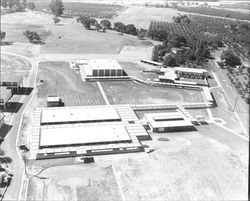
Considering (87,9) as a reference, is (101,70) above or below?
below

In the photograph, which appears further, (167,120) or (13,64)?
(13,64)

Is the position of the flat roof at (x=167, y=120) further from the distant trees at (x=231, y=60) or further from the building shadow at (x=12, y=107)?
the distant trees at (x=231, y=60)

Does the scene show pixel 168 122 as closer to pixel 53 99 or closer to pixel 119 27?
pixel 53 99

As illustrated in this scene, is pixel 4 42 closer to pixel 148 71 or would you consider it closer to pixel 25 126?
pixel 148 71

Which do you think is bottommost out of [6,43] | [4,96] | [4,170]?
[4,170]

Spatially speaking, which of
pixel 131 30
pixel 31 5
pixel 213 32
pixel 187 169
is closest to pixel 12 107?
pixel 187 169

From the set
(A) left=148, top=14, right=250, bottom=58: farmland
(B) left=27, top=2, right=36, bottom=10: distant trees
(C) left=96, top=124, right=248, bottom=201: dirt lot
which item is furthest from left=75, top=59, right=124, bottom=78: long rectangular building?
(B) left=27, top=2, right=36, bottom=10: distant trees

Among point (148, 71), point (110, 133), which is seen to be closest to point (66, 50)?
point (148, 71)
